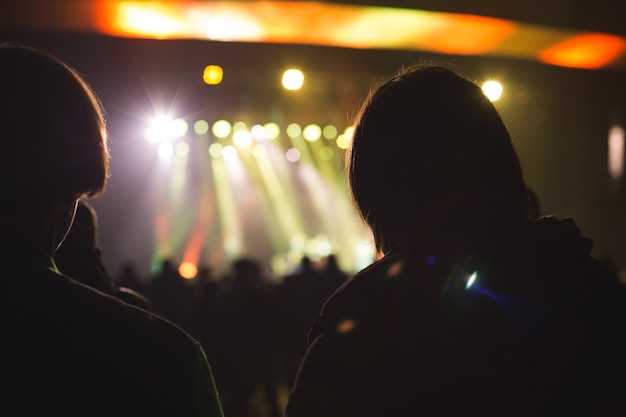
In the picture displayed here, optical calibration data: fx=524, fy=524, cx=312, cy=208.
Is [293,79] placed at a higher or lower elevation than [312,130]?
higher

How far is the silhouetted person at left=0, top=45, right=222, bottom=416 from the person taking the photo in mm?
879

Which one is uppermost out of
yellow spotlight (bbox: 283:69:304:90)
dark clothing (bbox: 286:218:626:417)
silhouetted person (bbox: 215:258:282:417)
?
yellow spotlight (bbox: 283:69:304:90)

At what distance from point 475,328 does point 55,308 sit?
739 millimetres

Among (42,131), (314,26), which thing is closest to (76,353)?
(42,131)

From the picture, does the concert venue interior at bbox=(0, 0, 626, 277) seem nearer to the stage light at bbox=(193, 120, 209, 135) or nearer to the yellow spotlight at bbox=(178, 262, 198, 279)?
the stage light at bbox=(193, 120, 209, 135)

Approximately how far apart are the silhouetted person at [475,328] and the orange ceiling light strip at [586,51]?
5681 millimetres

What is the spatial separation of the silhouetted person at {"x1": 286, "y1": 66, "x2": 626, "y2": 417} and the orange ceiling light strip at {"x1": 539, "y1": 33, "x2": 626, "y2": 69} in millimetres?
5681

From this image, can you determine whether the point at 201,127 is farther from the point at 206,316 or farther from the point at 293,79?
the point at 206,316

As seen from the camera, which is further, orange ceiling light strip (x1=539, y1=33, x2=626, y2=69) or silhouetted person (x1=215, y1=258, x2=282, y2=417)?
orange ceiling light strip (x1=539, y1=33, x2=626, y2=69)

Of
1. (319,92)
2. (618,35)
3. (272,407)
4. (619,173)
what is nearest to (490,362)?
(272,407)

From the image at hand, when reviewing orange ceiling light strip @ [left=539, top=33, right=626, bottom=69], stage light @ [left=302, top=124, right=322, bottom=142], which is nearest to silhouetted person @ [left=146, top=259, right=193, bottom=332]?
orange ceiling light strip @ [left=539, top=33, right=626, bottom=69]

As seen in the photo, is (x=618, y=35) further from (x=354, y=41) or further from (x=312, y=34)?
(x=312, y=34)

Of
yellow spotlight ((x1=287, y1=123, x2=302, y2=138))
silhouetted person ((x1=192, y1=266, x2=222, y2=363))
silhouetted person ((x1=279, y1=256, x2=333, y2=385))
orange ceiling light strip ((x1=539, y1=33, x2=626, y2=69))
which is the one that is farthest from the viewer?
yellow spotlight ((x1=287, y1=123, x2=302, y2=138))

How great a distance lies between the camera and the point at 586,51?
6.33 metres
